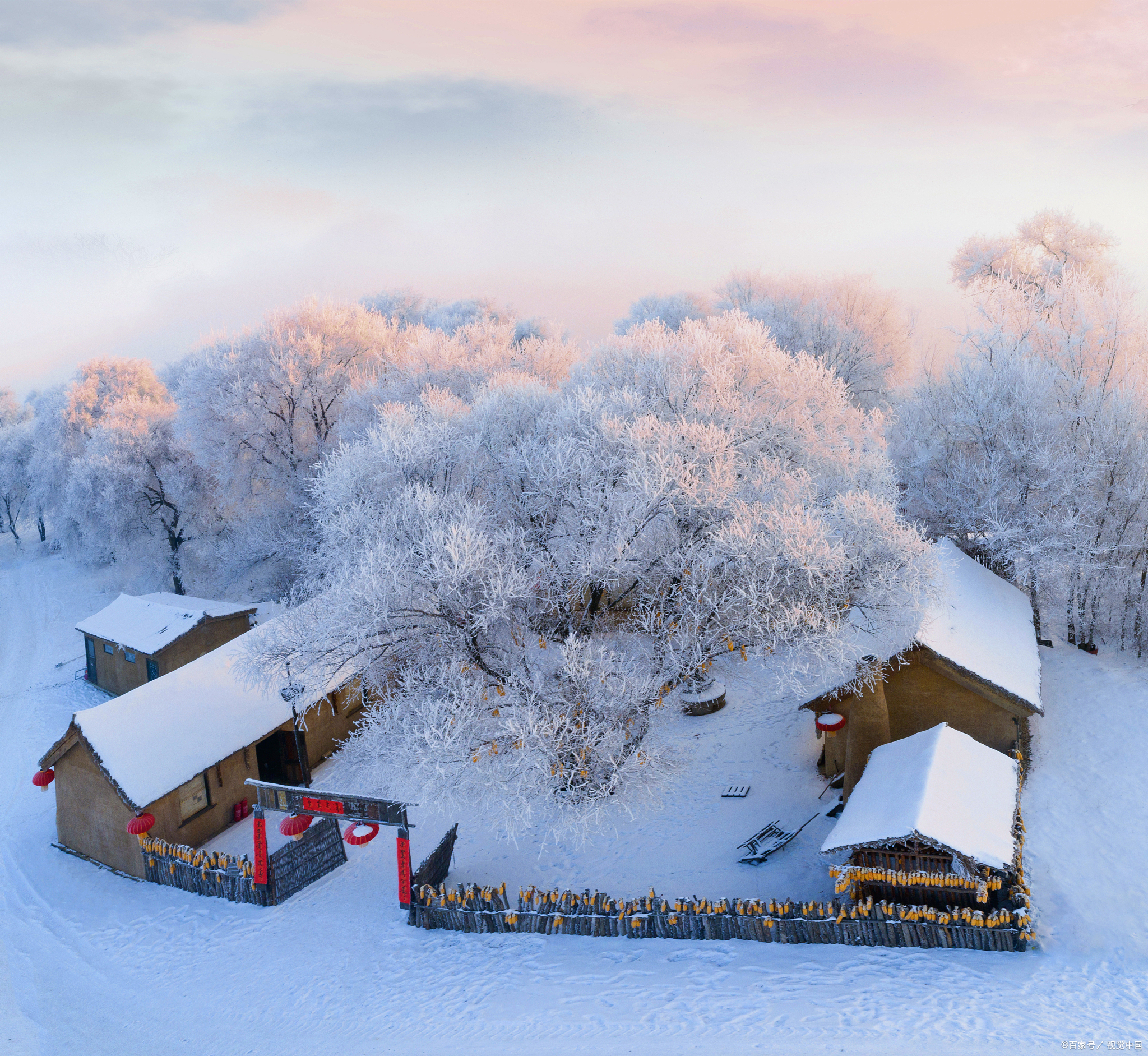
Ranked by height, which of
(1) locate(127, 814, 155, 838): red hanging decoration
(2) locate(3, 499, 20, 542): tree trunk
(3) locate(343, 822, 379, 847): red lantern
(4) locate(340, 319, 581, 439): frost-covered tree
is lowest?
(2) locate(3, 499, 20, 542): tree trunk

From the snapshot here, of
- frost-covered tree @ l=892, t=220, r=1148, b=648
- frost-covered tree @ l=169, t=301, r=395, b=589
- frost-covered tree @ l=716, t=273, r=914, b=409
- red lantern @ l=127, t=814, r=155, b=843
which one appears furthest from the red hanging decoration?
frost-covered tree @ l=716, t=273, r=914, b=409

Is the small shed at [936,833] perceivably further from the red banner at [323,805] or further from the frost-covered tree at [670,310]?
the frost-covered tree at [670,310]

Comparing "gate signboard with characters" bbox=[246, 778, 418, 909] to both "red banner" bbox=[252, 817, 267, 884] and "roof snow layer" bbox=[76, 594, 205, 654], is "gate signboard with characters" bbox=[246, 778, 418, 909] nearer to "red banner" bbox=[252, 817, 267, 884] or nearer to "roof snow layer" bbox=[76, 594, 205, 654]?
"red banner" bbox=[252, 817, 267, 884]

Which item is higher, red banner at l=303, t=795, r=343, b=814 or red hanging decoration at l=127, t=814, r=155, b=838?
red banner at l=303, t=795, r=343, b=814

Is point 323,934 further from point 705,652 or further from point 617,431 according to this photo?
point 617,431

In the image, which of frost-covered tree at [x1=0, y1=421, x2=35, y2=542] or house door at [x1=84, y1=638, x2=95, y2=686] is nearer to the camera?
house door at [x1=84, y1=638, x2=95, y2=686]

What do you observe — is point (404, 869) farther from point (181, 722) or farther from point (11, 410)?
point (11, 410)

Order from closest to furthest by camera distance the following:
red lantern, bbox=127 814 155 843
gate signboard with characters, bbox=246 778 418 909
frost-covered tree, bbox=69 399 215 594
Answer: gate signboard with characters, bbox=246 778 418 909, red lantern, bbox=127 814 155 843, frost-covered tree, bbox=69 399 215 594

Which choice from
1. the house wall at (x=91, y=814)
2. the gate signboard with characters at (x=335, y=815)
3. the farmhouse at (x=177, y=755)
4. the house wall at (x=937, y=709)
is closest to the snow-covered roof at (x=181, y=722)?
the farmhouse at (x=177, y=755)

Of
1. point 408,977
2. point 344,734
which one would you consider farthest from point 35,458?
point 408,977
